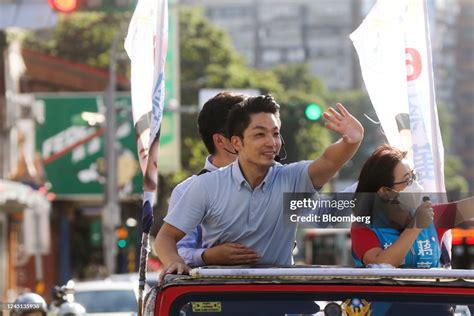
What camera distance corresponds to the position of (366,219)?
234 inches

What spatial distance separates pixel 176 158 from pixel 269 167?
41.8 metres

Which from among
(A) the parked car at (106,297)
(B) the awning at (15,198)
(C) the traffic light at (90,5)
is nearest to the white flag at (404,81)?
(C) the traffic light at (90,5)

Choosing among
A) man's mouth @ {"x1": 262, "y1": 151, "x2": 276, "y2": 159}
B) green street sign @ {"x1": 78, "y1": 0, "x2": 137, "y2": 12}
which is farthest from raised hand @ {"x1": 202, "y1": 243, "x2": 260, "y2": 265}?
green street sign @ {"x1": 78, "y1": 0, "x2": 137, "y2": 12}

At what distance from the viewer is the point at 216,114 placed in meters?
6.96

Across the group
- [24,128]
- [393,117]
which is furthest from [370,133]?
[24,128]

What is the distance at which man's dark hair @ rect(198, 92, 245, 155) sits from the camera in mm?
6941

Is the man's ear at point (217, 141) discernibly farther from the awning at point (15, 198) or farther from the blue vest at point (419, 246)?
the awning at point (15, 198)

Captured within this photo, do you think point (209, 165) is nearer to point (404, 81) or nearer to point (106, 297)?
point (404, 81)

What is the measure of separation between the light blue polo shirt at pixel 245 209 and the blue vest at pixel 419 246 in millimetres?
332

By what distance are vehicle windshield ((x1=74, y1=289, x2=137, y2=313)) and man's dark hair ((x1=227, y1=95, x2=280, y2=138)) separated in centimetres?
1378

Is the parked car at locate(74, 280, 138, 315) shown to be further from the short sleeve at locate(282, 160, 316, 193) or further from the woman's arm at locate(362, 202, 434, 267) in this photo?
the woman's arm at locate(362, 202, 434, 267)

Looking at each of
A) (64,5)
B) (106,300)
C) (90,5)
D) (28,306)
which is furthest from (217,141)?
(106,300)

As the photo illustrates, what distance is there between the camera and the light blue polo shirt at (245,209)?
6023mm

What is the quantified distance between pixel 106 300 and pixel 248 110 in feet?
47.8
